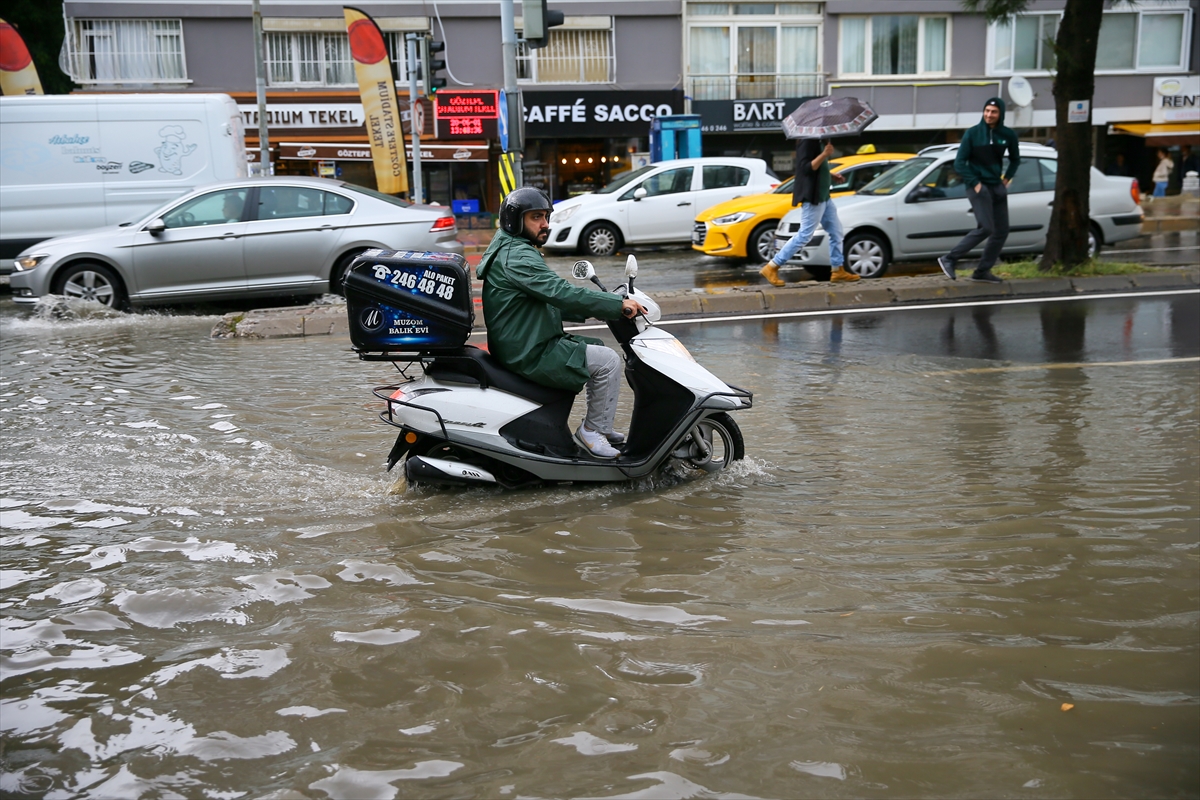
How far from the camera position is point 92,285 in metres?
12.0

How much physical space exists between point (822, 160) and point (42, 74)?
24364 millimetres

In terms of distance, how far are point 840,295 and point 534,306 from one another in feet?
22.7

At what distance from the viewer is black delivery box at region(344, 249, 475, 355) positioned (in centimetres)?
513

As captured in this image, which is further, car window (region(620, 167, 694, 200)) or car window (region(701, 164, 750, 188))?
car window (region(620, 167, 694, 200))

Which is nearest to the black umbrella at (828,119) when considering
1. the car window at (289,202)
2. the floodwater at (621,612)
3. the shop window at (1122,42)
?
the car window at (289,202)

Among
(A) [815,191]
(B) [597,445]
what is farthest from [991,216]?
(B) [597,445]

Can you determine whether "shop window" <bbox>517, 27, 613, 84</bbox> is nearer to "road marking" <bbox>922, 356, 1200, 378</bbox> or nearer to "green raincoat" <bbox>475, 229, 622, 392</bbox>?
"road marking" <bbox>922, 356, 1200, 378</bbox>

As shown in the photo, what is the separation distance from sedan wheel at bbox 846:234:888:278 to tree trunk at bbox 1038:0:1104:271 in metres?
1.86

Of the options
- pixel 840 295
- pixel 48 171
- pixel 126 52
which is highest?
pixel 126 52

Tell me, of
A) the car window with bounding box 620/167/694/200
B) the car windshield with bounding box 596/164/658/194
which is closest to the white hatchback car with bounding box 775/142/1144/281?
the car window with bounding box 620/167/694/200

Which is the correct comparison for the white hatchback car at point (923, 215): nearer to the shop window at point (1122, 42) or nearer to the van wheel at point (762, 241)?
the van wheel at point (762, 241)

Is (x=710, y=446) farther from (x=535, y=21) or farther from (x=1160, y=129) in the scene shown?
(x=1160, y=129)

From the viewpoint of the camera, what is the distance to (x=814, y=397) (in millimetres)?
7492

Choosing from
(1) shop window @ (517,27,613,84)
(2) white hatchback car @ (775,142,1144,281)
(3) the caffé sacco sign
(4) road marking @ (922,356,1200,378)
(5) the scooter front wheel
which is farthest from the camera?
(1) shop window @ (517,27,613,84)
